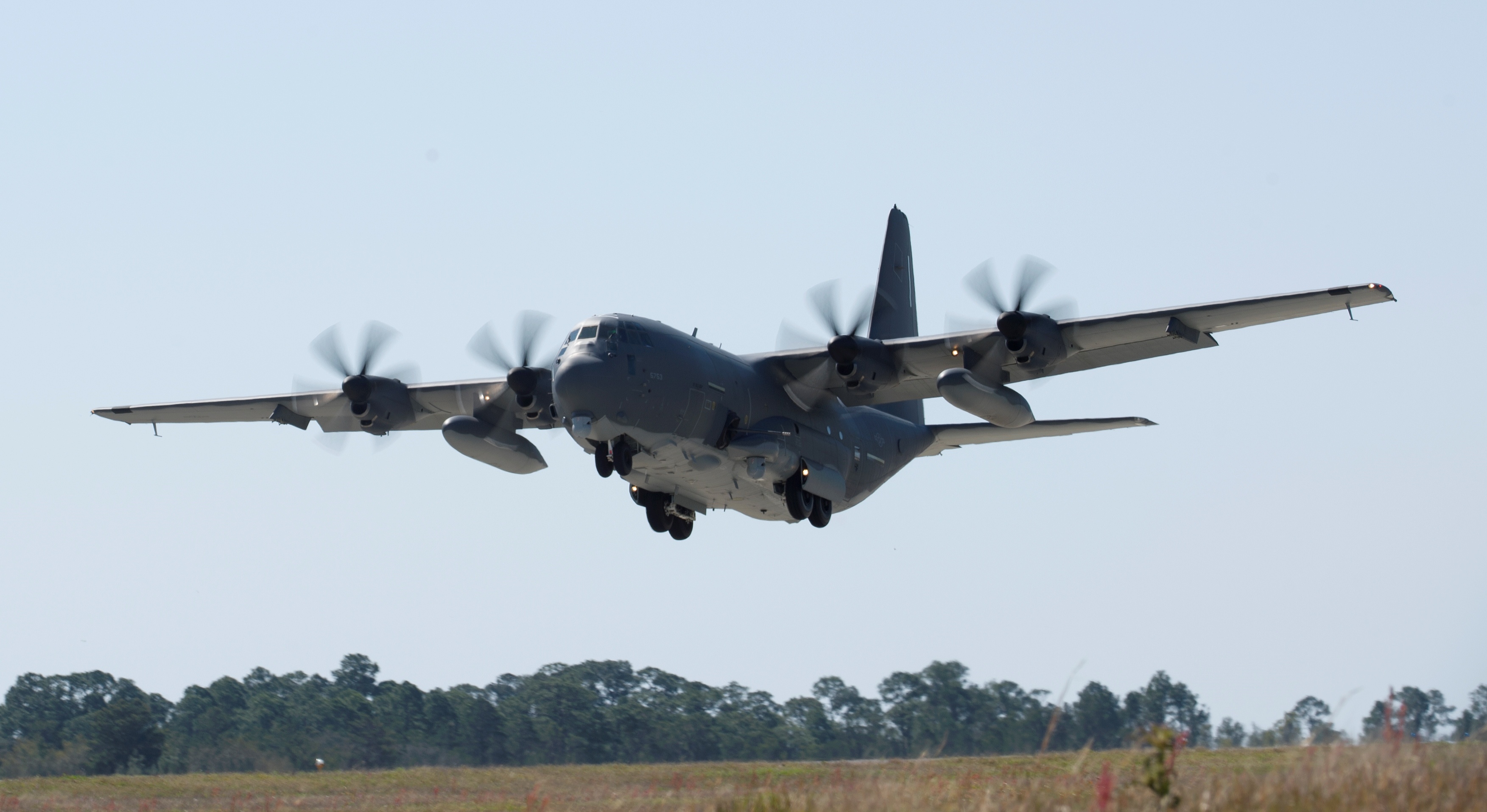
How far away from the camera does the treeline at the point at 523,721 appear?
140 ft

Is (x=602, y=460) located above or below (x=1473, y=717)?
above

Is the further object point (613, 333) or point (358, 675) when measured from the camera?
point (358, 675)

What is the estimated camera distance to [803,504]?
24.7 meters

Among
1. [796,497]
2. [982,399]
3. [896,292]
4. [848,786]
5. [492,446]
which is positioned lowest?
[848,786]

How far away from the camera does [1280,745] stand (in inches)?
424

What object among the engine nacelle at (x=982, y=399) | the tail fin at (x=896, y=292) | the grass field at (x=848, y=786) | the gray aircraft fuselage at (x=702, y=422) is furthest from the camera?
the tail fin at (x=896, y=292)

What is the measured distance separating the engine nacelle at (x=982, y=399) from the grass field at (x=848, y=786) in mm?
5504

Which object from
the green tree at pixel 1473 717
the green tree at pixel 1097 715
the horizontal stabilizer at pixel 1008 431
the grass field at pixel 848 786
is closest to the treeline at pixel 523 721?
the green tree at pixel 1097 715

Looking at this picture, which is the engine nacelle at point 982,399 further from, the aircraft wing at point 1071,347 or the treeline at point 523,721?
the treeline at point 523,721

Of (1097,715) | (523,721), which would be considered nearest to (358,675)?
(523,721)

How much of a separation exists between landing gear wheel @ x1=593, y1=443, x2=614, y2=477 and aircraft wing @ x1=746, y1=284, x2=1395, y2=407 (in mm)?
3799

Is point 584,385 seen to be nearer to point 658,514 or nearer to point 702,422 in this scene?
point 702,422

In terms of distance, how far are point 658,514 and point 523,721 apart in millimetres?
25625

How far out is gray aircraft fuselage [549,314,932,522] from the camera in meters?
21.5
